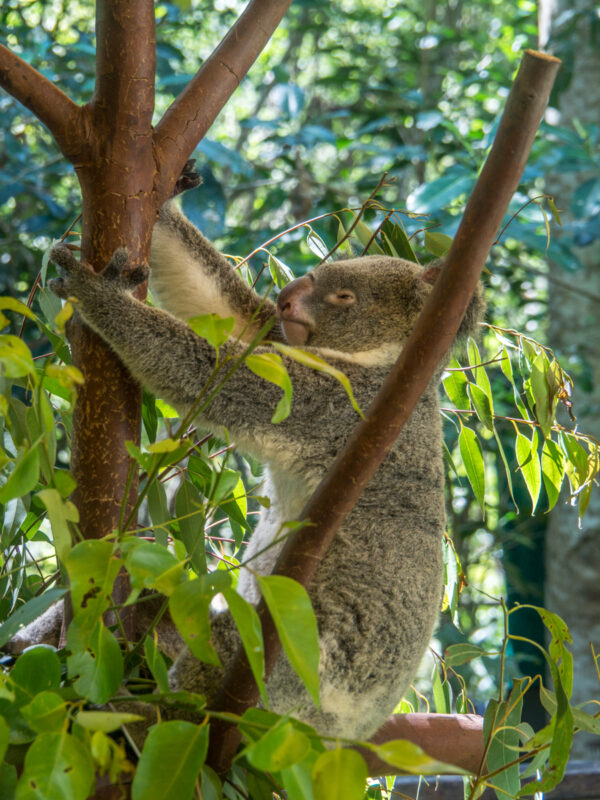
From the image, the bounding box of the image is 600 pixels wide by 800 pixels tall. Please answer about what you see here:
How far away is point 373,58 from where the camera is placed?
576 cm

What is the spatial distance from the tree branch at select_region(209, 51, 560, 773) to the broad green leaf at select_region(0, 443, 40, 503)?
0.28 m

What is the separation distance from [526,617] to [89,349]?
349 cm

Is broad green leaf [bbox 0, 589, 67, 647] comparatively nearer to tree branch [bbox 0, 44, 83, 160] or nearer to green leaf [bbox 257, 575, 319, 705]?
green leaf [bbox 257, 575, 319, 705]

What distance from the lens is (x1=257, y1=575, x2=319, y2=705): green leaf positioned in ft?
2.24

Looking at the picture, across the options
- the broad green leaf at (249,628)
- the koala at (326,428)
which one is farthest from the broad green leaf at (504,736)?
the broad green leaf at (249,628)

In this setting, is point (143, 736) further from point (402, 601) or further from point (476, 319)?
point (476, 319)

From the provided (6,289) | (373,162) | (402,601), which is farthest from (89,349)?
(373,162)

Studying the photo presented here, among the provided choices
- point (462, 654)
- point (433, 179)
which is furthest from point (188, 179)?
point (433, 179)

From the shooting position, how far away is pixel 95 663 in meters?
0.78

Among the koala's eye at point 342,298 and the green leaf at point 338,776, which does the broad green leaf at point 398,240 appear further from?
the green leaf at point 338,776

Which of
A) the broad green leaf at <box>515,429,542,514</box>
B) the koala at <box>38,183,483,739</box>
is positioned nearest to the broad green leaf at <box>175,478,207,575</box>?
the koala at <box>38,183,483,739</box>

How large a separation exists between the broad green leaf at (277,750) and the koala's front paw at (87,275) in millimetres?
847

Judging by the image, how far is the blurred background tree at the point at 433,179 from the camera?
3527 millimetres

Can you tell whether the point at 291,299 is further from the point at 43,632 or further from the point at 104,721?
the point at 104,721
